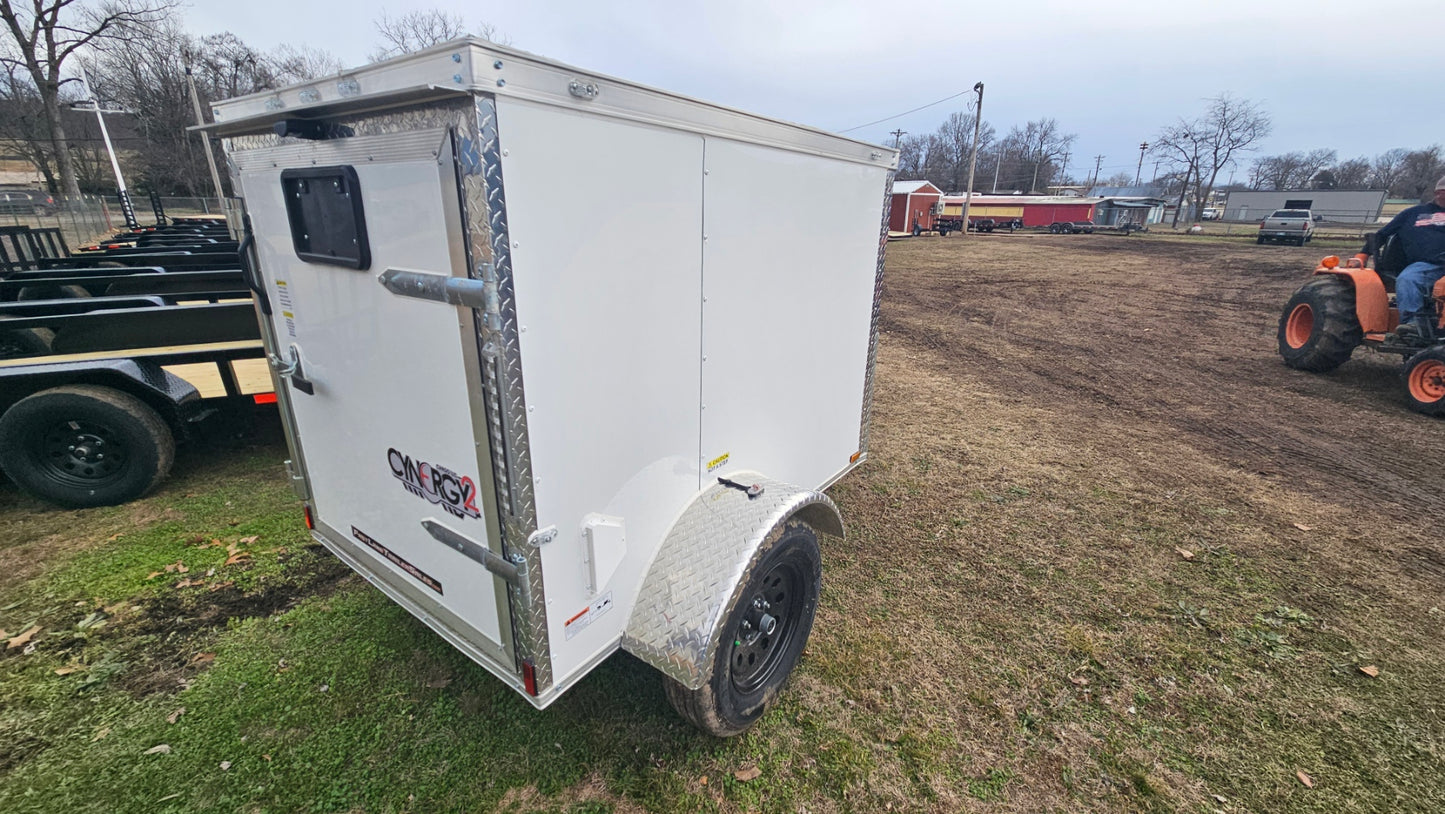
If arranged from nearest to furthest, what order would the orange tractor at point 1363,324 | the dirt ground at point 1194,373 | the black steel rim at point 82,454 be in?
the black steel rim at point 82,454 → the dirt ground at point 1194,373 → the orange tractor at point 1363,324

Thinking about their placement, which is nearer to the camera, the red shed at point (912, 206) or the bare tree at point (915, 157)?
the red shed at point (912, 206)

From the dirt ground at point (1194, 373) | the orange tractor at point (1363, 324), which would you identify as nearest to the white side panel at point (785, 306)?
the dirt ground at point (1194, 373)

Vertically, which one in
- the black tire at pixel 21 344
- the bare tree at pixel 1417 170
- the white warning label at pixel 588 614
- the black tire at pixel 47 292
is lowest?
the white warning label at pixel 588 614

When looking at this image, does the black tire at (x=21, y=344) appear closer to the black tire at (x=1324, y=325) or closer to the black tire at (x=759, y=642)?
the black tire at (x=759, y=642)

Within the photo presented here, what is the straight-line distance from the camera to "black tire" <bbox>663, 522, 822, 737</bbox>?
241 cm

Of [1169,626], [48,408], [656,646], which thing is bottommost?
[1169,626]

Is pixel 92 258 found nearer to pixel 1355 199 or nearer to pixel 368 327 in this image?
pixel 368 327

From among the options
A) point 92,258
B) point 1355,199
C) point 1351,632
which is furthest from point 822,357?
point 1355,199

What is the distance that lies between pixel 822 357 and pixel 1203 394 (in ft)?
22.7

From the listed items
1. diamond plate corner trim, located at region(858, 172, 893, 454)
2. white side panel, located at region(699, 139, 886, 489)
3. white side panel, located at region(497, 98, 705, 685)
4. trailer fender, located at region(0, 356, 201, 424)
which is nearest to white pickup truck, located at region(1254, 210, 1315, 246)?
diamond plate corner trim, located at region(858, 172, 893, 454)

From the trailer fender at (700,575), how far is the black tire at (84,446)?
4284 millimetres

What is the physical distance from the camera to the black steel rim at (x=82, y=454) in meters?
4.19

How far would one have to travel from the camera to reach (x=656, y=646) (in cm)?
233

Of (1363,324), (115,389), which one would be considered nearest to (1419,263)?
(1363,324)
